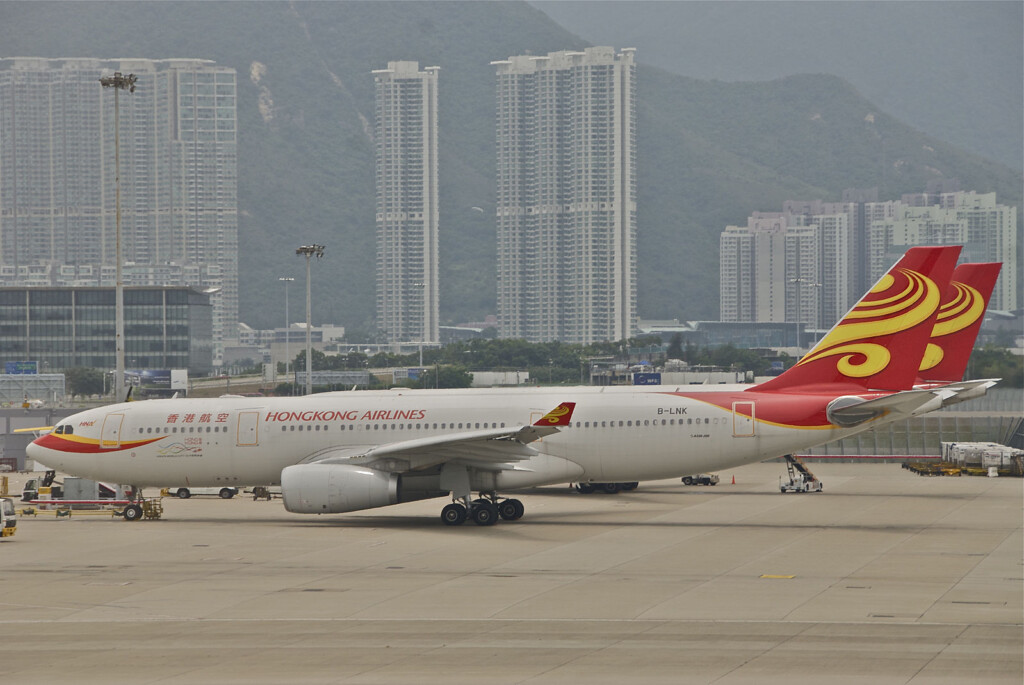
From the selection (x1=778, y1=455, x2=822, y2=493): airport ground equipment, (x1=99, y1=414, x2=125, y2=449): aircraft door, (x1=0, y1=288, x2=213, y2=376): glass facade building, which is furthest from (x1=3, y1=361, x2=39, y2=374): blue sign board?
(x1=778, y1=455, x2=822, y2=493): airport ground equipment

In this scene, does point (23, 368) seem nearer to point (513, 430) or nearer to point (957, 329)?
point (957, 329)

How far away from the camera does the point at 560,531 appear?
3562cm

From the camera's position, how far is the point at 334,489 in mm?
36094

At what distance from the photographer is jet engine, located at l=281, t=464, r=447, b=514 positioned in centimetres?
3612

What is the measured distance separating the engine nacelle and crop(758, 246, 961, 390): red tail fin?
38.0ft

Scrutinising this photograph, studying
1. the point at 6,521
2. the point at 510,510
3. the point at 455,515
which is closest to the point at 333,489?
the point at 455,515

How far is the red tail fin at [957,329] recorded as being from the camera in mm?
50562

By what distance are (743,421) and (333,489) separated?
38.3 ft

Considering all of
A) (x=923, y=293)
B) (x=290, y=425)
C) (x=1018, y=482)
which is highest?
(x=923, y=293)

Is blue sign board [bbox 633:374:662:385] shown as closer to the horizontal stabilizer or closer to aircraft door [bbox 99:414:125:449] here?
the horizontal stabilizer

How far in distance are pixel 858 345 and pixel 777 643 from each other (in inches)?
743

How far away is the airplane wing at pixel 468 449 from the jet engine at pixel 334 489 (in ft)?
2.03

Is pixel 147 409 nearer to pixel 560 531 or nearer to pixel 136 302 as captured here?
pixel 560 531

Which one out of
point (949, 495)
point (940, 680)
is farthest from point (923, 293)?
point (940, 680)
